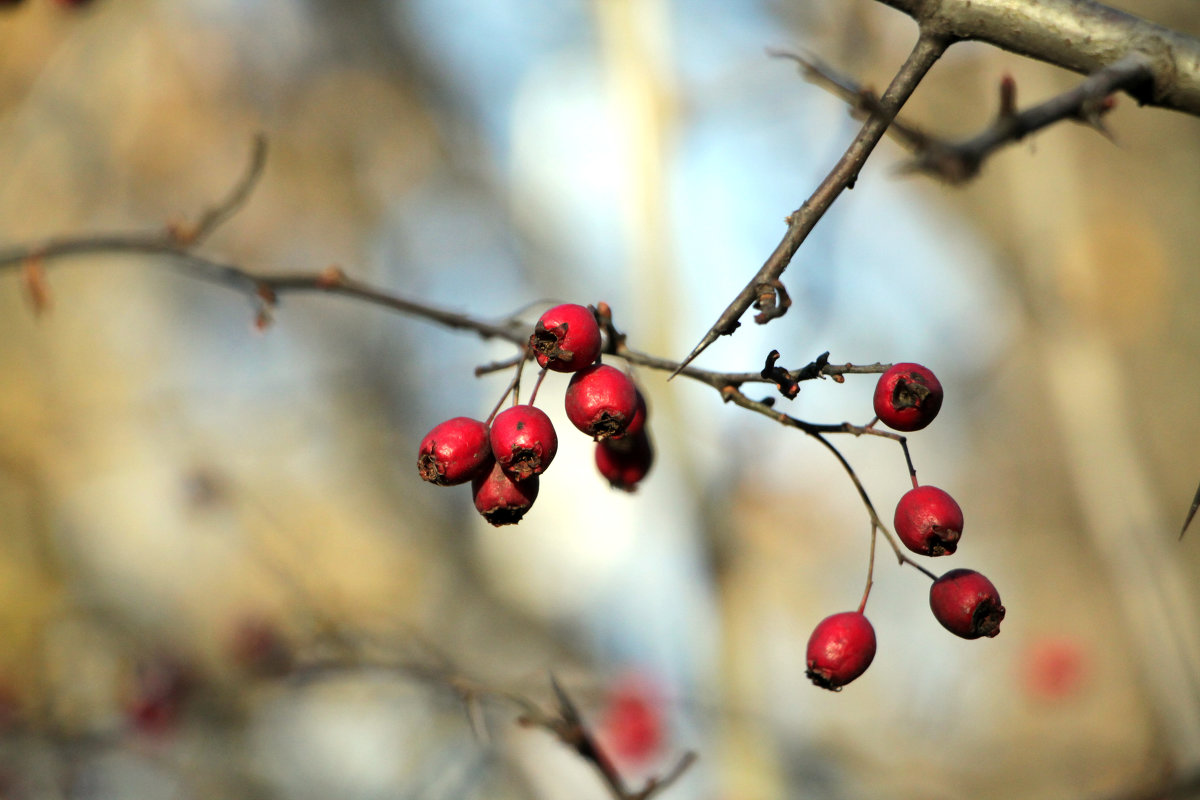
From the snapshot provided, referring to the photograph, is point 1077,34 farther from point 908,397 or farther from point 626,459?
point 626,459

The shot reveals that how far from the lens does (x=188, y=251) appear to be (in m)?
1.66

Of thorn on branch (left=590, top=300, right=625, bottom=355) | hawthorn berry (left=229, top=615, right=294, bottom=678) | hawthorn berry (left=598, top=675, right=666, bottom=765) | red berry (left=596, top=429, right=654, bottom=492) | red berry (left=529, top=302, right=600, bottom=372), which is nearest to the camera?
red berry (left=529, top=302, right=600, bottom=372)

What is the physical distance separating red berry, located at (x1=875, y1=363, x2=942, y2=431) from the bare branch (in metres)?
0.44

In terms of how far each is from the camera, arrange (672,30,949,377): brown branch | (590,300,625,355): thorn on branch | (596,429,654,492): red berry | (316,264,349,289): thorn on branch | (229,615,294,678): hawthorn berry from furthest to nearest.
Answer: (229,615,294,678): hawthorn berry → (316,264,349,289): thorn on branch → (596,429,654,492): red berry → (590,300,625,355): thorn on branch → (672,30,949,377): brown branch

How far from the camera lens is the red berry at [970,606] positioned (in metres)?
1.20

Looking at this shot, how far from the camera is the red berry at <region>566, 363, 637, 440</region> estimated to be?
1.12 meters

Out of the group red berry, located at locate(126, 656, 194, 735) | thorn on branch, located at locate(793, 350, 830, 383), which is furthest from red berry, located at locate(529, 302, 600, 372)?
red berry, located at locate(126, 656, 194, 735)

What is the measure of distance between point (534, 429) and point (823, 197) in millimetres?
498

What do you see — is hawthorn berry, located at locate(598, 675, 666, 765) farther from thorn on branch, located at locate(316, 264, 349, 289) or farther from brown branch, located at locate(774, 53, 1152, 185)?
brown branch, located at locate(774, 53, 1152, 185)

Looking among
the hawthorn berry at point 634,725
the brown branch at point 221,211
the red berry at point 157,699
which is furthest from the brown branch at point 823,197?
the hawthorn berry at point 634,725

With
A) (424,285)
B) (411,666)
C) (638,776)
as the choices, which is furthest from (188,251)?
(424,285)

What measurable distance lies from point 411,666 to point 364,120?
1055 cm

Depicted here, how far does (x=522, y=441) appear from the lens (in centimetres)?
112

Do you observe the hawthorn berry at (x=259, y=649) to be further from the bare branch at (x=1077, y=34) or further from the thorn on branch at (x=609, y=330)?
the bare branch at (x=1077, y=34)
